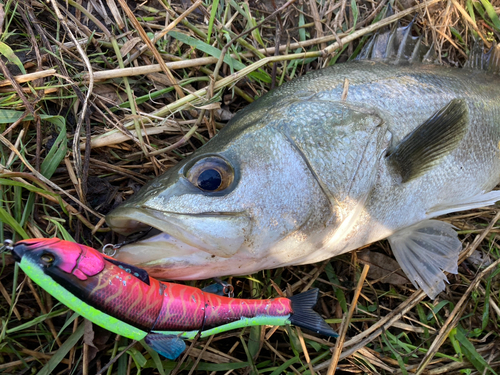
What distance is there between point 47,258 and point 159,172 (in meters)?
1.04

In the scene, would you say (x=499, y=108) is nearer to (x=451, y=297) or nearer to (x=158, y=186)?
(x=451, y=297)

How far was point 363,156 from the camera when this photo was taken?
1.70 m

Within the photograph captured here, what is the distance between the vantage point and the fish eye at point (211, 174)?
1.48m

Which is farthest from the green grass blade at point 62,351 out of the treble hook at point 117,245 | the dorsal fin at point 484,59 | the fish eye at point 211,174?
the dorsal fin at point 484,59

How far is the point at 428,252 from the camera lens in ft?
7.02

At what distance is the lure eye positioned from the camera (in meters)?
1.11

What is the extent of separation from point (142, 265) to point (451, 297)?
204cm

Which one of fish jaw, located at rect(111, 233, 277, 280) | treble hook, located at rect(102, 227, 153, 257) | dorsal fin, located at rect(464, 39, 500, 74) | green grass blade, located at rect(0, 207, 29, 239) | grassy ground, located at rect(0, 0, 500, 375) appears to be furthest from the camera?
dorsal fin, located at rect(464, 39, 500, 74)

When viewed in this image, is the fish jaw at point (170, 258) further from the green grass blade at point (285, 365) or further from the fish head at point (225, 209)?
the green grass blade at point (285, 365)

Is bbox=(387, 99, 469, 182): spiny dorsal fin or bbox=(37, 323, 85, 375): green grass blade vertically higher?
bbox=(387, 99, 469, 182): spiny dorsal fin

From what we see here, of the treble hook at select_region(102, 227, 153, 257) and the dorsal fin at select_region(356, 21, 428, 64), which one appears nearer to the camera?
the treble hook at select_region(102, 227, 153, 257)

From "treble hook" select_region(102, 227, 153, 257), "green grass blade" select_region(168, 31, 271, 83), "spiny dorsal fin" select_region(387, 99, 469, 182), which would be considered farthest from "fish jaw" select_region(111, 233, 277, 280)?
"green grass blade" select_region(168, 31, 271, 83)

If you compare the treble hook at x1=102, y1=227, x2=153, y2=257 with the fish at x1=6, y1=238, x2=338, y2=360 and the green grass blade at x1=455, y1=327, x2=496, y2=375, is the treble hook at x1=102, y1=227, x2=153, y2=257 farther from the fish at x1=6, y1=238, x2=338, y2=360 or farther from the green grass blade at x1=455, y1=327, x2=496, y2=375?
the green grass blade at x1=455, y1=327, x2=496, y2=375

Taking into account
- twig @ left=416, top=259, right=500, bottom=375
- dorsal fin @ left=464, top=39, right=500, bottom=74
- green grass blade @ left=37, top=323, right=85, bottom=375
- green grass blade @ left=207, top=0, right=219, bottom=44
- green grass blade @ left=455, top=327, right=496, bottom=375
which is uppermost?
green grass blade @ left=207, top=0, right=219, bottom=44
